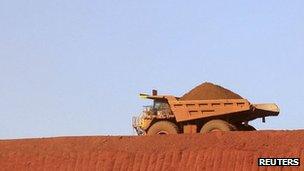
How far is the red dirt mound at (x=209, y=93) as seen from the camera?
2709 centimetres

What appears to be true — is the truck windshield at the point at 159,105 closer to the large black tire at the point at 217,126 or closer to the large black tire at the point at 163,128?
the large black tire at the point at 163,128

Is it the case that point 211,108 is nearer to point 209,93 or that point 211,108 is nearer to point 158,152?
point 209,93

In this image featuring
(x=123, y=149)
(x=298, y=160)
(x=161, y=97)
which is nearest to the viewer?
(x=298, y=160)

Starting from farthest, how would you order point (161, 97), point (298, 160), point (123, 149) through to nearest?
1. point (161, 97)
2. point (123, 149)
3. point (298, 160)

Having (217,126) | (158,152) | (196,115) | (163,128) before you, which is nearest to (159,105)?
(163,128)

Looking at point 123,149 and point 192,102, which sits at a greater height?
point 192,102

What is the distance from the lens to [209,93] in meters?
27.3

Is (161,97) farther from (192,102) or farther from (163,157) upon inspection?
(163,157)

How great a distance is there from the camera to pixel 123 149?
25406mm

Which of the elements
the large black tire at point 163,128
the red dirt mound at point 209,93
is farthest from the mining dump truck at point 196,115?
the red dirt mound at point 209,93

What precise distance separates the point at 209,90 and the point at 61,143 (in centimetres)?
588

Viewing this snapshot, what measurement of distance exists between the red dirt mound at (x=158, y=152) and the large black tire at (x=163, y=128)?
1.26m

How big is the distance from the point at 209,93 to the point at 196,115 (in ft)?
4.65

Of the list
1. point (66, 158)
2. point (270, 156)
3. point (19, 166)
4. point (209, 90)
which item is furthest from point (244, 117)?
point (19, 166)
